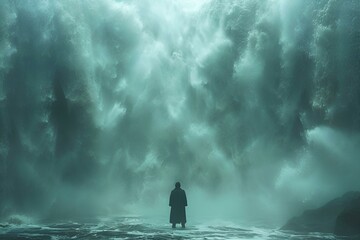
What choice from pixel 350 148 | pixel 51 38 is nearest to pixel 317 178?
pixel 350 148

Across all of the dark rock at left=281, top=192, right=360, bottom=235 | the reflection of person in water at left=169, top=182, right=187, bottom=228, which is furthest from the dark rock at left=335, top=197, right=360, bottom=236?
the reflection of person in water at left=169, top=182, right=187, bottom=228

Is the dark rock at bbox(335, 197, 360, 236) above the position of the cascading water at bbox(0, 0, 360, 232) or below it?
below

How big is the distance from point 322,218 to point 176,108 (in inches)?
543

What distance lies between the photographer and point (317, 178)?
64.3 feet

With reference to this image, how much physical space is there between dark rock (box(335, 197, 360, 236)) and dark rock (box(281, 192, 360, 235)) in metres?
0.83

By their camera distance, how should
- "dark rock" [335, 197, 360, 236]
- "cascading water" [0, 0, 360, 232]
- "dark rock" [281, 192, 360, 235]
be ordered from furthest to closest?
"cascading water" [0, 0, 360, 232] → "dark rock" [281, 192, 360, 235] → "dark rock" [335, 197, 360, 236]

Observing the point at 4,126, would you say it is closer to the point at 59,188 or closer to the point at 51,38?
the point at 59,188

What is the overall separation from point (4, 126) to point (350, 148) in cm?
1746

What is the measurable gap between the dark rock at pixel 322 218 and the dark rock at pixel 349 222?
825 millimetres

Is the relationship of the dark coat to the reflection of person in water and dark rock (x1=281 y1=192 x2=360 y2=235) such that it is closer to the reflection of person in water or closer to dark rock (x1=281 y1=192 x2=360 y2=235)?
the reflection of person in water

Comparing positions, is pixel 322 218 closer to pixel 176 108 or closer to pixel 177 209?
pixel 177 209

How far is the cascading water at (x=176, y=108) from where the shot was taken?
21.7 meters

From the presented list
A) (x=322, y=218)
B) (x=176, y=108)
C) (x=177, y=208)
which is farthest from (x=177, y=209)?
(x=176, y=108)

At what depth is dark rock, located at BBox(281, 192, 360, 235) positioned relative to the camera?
13.8 m
